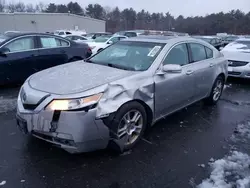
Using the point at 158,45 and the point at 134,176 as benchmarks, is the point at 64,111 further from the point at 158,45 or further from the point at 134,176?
the point at 158,45

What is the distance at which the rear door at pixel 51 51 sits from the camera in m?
6.83

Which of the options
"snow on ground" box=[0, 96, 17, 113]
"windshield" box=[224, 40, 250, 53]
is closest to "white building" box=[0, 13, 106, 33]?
"snow on ground" box=[0, 96, 17, 113]

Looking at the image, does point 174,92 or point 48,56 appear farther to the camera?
point 48,56

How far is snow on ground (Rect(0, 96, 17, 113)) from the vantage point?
195 inches

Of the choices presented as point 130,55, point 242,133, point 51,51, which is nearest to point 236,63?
point 242,133

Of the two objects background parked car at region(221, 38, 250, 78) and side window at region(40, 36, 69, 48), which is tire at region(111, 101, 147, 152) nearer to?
side window at region(40, 36, 69, 48)

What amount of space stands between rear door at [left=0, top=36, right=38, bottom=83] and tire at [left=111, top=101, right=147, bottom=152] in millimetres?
4253

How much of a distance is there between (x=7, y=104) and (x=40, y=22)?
39083 millimetres

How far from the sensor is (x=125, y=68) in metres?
3.71

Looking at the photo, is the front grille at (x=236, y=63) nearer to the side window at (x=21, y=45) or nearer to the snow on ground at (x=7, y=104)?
the side window at (x=21, y=45)

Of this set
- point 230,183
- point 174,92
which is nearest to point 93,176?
point 230,183

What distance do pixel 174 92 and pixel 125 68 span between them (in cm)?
89

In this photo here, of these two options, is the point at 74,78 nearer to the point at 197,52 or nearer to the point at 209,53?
the point at 197,52

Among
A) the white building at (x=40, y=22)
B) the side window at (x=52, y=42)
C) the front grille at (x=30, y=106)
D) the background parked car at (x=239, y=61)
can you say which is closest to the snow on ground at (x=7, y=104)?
the side window at (x=52, y=42)
